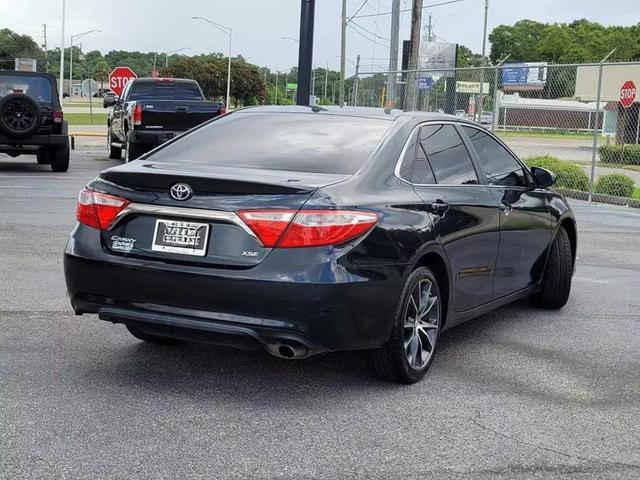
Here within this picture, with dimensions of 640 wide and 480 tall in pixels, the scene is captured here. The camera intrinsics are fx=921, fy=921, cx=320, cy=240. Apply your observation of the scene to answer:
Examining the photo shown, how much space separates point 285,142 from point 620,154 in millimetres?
26208

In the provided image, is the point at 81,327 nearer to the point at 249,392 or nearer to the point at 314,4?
the point at 249,392

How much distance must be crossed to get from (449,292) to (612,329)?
72.7 inches

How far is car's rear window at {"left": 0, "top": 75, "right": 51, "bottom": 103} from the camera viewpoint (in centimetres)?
1833

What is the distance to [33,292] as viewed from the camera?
720cm

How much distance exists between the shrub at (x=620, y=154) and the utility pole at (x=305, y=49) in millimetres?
11606

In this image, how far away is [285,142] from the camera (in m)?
5.43

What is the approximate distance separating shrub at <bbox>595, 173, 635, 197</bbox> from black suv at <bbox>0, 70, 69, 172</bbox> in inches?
416

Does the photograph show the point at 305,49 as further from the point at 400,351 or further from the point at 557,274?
the point at 400,351

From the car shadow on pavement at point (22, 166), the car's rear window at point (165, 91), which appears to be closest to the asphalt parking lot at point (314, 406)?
the car shadow on pavement at point (22, 166)

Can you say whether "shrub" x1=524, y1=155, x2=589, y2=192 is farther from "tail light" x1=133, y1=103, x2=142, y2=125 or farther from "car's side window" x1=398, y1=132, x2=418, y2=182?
"car's side window" x1=398, y1=132, x2=418, y2=182

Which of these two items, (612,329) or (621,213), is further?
(621,213)

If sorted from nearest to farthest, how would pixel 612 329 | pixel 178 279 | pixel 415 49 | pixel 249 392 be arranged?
1. pixel 178 279
2. pixel 249 392
3. pixel 612 329
4. pixel 415 49

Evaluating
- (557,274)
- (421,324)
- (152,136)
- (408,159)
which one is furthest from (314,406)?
(152,136)

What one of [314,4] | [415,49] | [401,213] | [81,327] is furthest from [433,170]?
[415,49]
